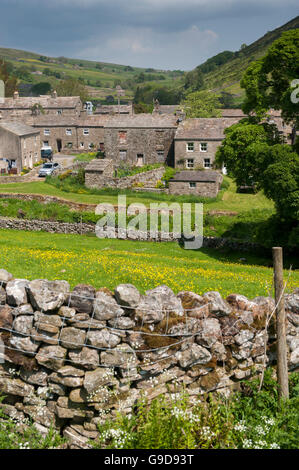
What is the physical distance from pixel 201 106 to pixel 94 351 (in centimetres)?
7814

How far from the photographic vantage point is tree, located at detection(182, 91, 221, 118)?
258 ft

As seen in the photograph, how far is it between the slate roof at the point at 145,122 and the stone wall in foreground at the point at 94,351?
48144 millimetres

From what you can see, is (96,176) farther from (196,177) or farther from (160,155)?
(160,155)

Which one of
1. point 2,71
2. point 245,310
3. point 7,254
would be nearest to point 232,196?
point 7,254

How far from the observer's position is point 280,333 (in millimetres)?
8977

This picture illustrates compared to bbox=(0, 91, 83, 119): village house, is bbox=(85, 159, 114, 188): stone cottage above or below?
below

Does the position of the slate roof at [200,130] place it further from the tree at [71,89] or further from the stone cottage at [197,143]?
the tree at [71,89]

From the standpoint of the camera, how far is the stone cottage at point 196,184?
144 ft

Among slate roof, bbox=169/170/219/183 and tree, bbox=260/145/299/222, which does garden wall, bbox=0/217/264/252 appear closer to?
tree, bbox=260/145/299/222

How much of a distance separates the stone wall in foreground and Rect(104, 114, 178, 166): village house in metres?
47.8

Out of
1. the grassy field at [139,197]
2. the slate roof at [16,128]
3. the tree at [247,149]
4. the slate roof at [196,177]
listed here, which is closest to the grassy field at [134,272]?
the tree at [247,149]

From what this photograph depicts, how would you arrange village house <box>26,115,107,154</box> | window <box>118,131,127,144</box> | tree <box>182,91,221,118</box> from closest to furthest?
1. window <box>118,131,127,144</box>
2. village house <box>26,115,107,154</box>
3. tree <box>182,91,221,118</box>

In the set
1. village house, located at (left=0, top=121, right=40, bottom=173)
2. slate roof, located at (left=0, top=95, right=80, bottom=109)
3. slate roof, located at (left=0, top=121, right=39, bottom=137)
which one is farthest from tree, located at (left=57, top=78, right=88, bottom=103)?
village house, located at (left=0, top=121, right=40, bottom=173)
